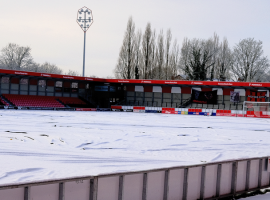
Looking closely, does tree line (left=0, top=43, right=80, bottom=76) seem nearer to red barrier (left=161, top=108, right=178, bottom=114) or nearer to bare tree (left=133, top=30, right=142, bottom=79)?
bare tree (left=133, top=30, right=142, bottom=79)

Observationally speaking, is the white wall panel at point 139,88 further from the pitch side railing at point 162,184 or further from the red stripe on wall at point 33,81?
the pitch side railing at point 162,184

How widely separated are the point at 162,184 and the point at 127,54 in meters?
61.5

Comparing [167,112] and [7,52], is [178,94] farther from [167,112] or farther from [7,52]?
[7,52]

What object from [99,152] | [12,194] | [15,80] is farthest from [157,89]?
[12,194]

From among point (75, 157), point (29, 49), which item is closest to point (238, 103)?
A: point (75, 157)

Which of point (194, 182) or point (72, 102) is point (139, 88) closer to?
point (72, 102)

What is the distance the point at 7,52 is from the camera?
97562 millimetres

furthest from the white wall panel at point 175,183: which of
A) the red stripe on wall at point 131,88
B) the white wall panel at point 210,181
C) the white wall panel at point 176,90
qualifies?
the red stripe on wall at point 131,88

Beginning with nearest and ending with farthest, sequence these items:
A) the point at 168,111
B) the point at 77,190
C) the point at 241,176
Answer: the point at 77,190, the point at 241,176, the point at 168,111

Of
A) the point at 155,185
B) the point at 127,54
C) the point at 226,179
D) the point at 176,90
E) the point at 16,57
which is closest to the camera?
the point at 155,185

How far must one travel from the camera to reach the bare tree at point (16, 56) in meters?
96.6

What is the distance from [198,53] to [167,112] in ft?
95.0

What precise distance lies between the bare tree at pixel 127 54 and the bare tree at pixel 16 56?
40.9 metres

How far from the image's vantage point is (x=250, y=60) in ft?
234
